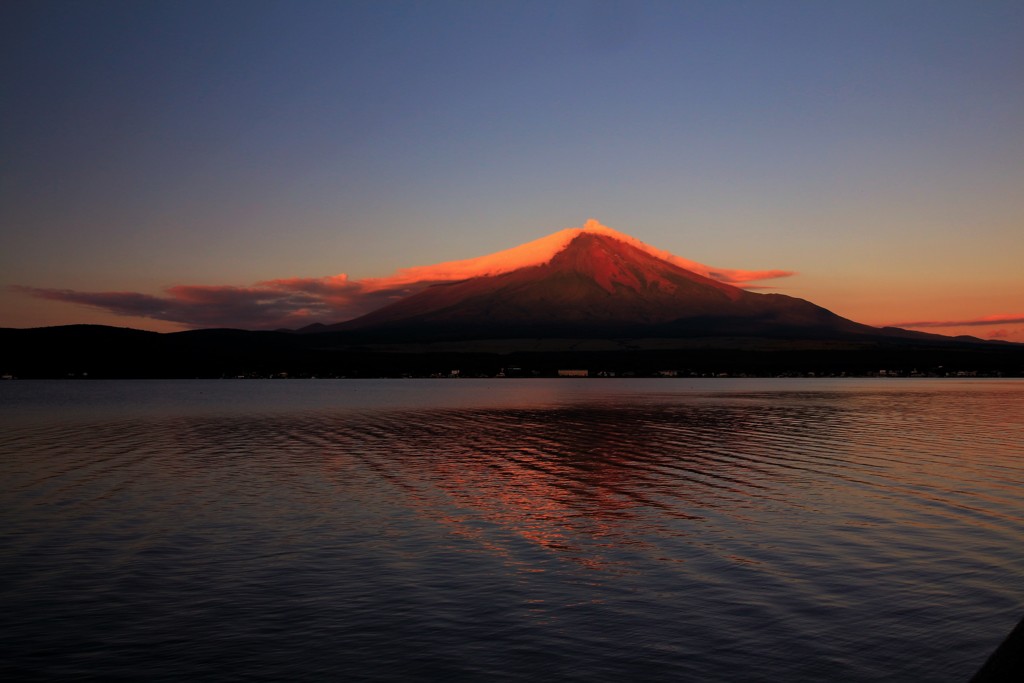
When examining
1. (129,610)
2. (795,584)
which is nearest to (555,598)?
(795,584)

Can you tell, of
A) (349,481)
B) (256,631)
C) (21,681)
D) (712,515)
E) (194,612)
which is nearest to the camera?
(21,681)

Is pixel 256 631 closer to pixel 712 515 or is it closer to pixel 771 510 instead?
pixel 712 515

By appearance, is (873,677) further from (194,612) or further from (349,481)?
(349,481)

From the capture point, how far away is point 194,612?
1747 centimetres

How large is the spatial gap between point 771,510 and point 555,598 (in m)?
14.2

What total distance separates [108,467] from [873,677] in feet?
132

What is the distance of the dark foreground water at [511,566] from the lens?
48.4ft

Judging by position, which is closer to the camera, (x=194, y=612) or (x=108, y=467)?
(x=194, y=612)

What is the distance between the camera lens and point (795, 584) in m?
19.7

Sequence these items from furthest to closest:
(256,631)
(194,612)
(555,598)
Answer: (555,598)
(194,612)
(256,631)

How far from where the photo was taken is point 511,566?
21797 millimetres

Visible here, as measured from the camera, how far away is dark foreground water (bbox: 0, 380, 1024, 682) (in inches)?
581

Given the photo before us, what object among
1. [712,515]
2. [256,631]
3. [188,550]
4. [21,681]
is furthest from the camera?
[712,515]

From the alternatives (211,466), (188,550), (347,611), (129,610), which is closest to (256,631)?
(347,611)
